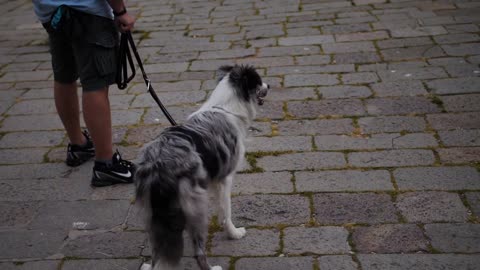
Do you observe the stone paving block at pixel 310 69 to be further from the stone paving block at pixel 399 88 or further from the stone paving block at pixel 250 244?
the stone paving block at pixel 250 244

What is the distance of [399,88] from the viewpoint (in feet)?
17.8

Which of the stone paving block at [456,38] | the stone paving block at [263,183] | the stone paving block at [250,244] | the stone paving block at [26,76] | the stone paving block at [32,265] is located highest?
the stone paving block at [32,265]

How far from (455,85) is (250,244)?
10.5 ft

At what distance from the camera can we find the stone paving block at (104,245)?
3295 millimetres

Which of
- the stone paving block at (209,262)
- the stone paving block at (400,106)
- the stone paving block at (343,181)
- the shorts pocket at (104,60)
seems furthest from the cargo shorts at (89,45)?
the stone paving block at (400,106)

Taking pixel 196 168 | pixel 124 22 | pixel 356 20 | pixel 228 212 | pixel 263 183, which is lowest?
pixel 356 20

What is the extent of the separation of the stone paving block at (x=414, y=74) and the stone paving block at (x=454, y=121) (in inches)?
36.9

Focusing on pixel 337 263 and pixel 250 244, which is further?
pixel 250 244

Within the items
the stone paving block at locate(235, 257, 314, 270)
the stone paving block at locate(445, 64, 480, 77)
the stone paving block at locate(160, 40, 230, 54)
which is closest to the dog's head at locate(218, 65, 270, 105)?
the stone paving block at locate(235, 257, 314, 270)

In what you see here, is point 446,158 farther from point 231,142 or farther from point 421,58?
point 421,58

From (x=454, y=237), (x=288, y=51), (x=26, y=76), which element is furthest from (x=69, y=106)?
(x=288, y=51)

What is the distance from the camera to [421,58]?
6.14 metres

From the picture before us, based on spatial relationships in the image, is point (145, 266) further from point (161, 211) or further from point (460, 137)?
point (460, 137)

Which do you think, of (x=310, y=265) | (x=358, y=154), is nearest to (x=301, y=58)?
(x=358, y=154)
